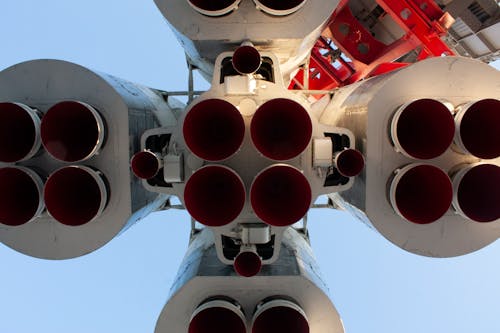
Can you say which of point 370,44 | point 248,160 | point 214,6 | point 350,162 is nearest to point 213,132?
point 248,160

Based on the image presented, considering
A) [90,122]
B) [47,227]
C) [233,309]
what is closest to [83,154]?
[90,122]

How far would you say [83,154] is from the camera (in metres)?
3.50

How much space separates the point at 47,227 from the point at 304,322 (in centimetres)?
278

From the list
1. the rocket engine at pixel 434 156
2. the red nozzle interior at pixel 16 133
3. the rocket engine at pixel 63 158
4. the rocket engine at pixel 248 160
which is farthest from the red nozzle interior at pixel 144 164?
the rocket engine at pixel 434 156

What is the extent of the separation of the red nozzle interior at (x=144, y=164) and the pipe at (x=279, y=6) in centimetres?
182

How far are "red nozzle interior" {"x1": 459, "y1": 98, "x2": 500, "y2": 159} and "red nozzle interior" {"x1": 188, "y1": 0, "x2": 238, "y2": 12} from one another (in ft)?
8.02

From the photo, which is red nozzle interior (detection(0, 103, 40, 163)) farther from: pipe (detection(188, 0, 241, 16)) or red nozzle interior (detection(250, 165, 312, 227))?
red nozzle interior (detection(250, 165, 312, 227))

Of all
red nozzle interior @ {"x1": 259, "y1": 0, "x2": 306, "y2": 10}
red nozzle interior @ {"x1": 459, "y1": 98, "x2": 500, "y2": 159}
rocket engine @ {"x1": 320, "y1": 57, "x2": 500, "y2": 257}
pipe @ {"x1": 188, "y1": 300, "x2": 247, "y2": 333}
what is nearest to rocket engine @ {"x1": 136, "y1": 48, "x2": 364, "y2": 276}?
rocket engine @ {"x1": 320, "y1": 57, "x2": 500, "y2": 257}

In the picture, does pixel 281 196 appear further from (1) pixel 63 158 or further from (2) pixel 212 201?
(1) pixel 63 158

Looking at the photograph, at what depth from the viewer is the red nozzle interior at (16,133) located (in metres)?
3.34

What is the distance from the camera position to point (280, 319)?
3602mm

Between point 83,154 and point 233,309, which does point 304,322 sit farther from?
point 83,154

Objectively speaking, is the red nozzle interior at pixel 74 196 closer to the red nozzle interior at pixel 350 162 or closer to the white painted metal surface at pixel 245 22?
the white painted metal surface at pixel 245 22

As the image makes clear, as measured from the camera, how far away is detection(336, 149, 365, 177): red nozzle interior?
3.12 meters
